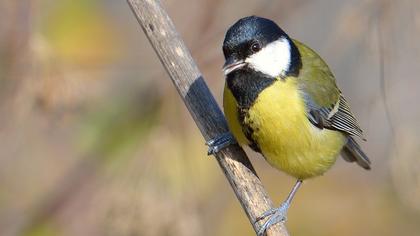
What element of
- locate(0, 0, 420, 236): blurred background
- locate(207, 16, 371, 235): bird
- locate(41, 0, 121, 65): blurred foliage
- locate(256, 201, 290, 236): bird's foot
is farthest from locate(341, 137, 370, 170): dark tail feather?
locate(41, 0, 121, 65): blurred foliage

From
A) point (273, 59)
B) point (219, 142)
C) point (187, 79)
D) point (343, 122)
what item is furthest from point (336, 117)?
point (187, 79)

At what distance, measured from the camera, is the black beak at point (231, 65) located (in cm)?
276

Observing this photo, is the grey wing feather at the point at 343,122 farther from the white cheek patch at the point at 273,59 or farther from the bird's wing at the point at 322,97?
the white cheek patch at the point at 273,59

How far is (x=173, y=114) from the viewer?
312 centimetres

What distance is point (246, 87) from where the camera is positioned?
9.39 feet

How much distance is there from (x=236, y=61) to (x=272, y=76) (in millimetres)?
188

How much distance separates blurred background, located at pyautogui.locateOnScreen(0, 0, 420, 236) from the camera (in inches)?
110

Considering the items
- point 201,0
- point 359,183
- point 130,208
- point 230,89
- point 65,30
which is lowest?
point 359,183

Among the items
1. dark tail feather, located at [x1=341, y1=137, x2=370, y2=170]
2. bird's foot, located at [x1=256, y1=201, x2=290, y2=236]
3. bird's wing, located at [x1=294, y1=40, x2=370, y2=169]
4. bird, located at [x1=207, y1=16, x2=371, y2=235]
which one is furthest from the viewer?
dark tail feather, located at [x1=341, y1=137, x2=370, y2=170]

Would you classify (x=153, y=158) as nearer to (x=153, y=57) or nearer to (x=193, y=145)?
(x=193, y=145)

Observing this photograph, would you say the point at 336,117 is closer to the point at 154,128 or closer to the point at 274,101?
the point at 274,101

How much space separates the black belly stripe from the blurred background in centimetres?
31

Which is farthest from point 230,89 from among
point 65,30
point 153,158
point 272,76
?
point 65,30

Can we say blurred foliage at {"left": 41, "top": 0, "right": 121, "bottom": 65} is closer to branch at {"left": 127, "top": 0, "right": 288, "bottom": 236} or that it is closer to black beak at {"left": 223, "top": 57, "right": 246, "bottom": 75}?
branch at {"left": 127, "top": 0, "right": 288, "bottom": 236}
